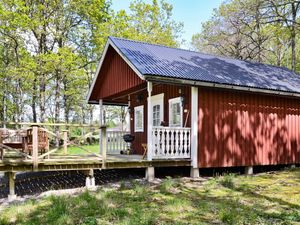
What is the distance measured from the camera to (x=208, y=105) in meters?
9.43

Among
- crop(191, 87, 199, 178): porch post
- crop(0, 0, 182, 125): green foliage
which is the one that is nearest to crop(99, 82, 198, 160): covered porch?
crop(191, 87, 199, 178): porch post

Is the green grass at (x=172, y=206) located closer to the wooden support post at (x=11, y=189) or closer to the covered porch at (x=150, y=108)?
the wooden support post at (x=11, y=189)

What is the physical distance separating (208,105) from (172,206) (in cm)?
434

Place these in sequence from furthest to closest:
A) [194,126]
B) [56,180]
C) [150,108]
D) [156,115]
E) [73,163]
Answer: [156,115] → [56,180] → [194,126] → [150,108] → [73,163]

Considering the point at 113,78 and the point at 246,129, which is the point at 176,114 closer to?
the point at 246,129

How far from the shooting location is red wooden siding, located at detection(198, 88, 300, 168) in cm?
943

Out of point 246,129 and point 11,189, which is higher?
point 246,129

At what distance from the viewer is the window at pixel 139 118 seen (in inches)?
507

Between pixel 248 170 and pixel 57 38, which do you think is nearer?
pixel 248 170

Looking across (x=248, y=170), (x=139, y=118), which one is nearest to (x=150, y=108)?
(x=248, y=170)

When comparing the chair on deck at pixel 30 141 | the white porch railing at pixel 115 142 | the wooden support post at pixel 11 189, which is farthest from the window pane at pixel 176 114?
the wooden support post at pixel 11 189

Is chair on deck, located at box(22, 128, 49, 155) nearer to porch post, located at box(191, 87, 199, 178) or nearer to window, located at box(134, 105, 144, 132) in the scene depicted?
porch post, located at box(191, 87, 199, 178)

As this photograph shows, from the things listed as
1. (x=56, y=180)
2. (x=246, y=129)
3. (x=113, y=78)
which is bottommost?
(x=56, y=180)

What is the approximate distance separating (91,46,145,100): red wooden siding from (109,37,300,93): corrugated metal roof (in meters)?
0.75
